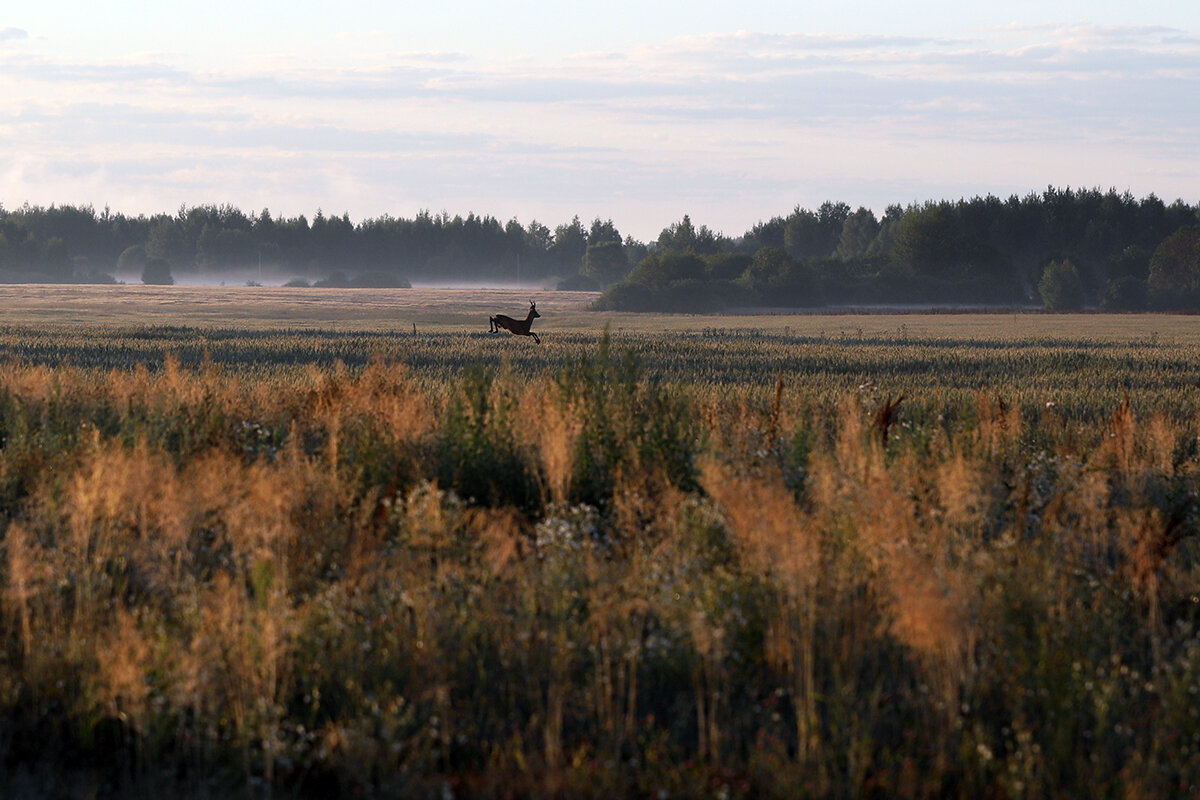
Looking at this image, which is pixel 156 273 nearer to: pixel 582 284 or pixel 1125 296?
pixel 582 284

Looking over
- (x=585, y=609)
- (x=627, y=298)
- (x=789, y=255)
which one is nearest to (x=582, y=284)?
(x=789, y=255)

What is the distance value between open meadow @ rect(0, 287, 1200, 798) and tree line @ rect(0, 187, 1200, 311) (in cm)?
8046

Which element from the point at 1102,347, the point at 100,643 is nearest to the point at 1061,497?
the point at 100,643

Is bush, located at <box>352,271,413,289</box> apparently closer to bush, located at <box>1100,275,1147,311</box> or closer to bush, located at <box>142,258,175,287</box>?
bush, located at <box>142,258,175,287</box>

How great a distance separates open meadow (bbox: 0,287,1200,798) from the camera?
611 cm

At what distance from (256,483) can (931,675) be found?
5.09m

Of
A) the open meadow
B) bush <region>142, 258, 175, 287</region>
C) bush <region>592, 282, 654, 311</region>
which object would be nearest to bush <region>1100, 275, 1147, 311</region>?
bush <region>592, 282, 654, 311</region>

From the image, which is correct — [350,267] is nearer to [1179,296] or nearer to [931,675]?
[1179,296]

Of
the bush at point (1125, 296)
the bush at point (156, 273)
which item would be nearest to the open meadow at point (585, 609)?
the bush at point (1125, 296)

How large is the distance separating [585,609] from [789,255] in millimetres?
119151

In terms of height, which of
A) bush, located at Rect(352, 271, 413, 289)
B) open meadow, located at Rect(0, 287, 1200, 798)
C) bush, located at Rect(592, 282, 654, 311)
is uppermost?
bush, located at Rect(352, 271, 413, 289)

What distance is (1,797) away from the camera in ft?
19.9

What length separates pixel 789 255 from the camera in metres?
124

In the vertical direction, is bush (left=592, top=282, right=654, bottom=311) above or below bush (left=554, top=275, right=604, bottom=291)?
below
